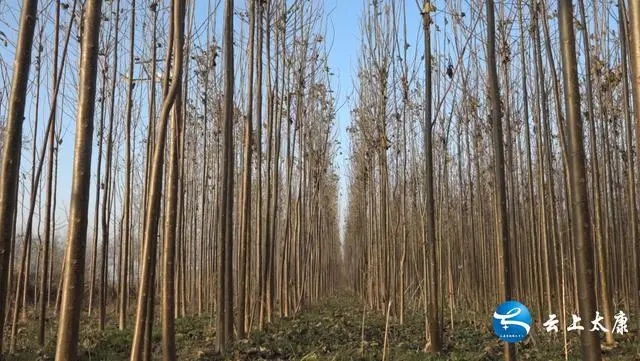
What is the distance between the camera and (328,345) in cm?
550

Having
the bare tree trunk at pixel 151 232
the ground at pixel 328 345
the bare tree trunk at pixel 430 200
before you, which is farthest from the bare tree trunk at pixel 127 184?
the bare tree trunk at pixel 151 232

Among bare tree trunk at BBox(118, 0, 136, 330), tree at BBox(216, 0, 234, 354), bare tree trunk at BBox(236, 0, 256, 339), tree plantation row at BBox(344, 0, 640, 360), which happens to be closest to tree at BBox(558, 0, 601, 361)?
tree plantation row at BBox(344, 0, 640, 360)

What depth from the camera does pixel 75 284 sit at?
2.01 meters

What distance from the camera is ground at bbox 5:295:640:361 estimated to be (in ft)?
16.1

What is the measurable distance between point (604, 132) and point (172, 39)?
5129mm

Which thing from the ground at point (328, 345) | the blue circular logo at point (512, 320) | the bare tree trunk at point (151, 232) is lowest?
the ground at point (328, 345)

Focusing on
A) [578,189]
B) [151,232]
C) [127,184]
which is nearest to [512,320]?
[578,189]

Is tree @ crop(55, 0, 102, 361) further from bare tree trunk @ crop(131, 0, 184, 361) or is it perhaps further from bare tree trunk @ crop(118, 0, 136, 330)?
bare tree trunk @ crop(118, 0, 136, 330)

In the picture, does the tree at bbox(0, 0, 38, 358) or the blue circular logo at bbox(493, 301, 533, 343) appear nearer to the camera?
the tree at bbox(0, 0, 38, 358)

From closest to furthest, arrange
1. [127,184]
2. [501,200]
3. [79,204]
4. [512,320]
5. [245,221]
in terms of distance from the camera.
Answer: [79,204]
[512,320]
[501,200]
[245,221]
[127,184]

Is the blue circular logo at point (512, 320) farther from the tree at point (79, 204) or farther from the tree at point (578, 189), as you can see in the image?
the tree at point (79, 204)

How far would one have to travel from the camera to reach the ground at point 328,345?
491 cm

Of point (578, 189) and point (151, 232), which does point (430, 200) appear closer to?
point (578, 189)

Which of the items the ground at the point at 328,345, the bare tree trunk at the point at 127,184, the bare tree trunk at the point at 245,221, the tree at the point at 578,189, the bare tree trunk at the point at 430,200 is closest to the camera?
the tree at the point at 578,189
